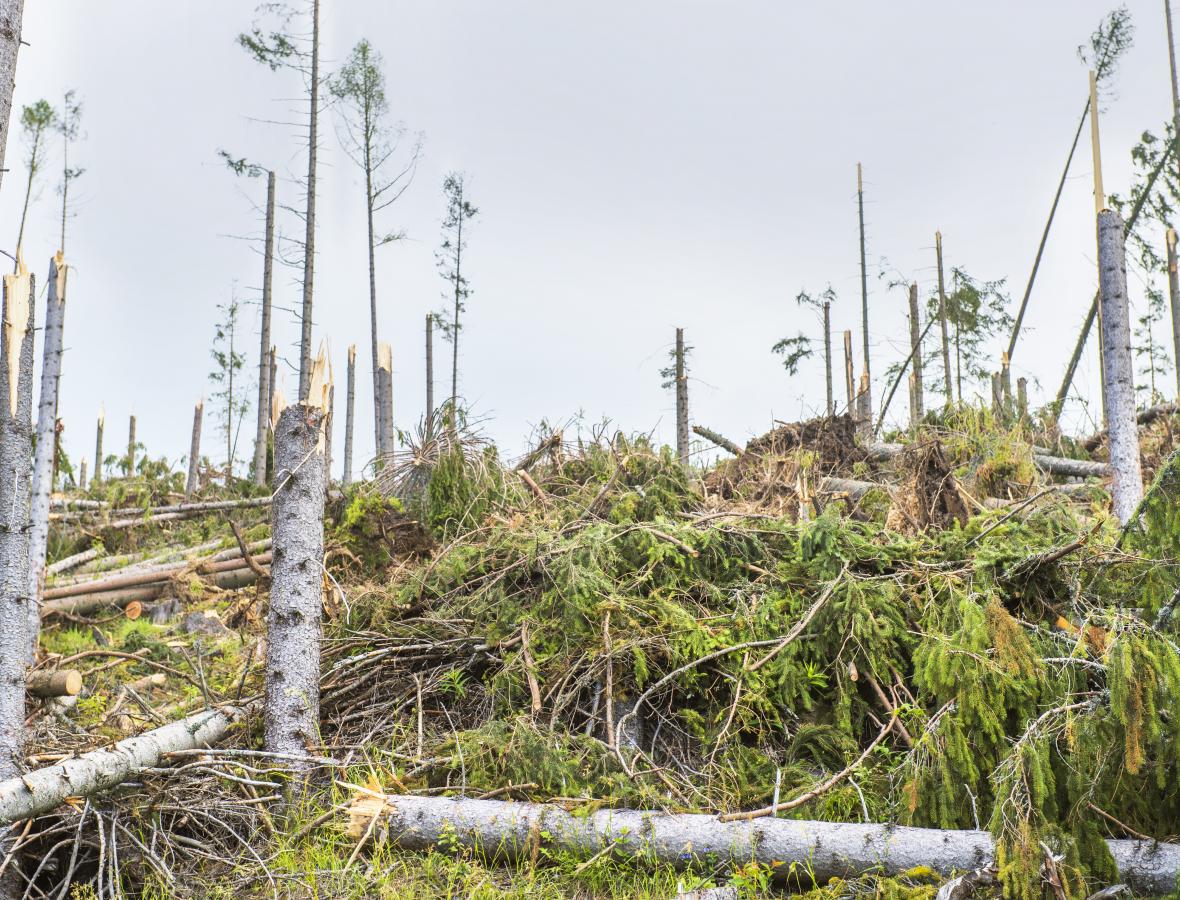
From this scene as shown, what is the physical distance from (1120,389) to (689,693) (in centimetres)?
399

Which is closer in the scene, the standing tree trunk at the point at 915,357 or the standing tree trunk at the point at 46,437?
the standing tree trunk at the point at 46,437

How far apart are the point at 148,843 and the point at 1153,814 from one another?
4.83 m

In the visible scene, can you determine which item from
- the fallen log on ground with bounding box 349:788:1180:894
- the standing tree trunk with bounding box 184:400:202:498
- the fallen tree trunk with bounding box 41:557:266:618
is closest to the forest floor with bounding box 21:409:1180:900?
the fallen log on ground with bounding box 349:788:1180:894

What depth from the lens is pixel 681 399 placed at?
1786cm

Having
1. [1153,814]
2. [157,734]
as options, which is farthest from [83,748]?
[1153,814]

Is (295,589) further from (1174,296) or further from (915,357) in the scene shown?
(1174,296)

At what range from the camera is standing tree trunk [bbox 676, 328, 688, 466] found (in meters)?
17.1

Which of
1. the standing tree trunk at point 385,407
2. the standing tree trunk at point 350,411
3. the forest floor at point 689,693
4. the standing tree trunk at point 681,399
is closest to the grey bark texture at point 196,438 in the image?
the standing tree trunk at point 350,411

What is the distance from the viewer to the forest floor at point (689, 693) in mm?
3832

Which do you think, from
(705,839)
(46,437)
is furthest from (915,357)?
(46,437)

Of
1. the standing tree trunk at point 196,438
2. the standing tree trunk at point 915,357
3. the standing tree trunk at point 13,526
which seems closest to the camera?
the standing tree trunk at point 13,526

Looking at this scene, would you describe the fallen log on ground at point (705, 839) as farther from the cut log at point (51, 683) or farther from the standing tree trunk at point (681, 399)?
the standing tree trunk at point (681, 399)

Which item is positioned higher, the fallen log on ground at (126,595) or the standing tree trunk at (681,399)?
the standing tree trunk at (681,399)

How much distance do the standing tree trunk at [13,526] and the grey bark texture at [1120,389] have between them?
7.09 m
